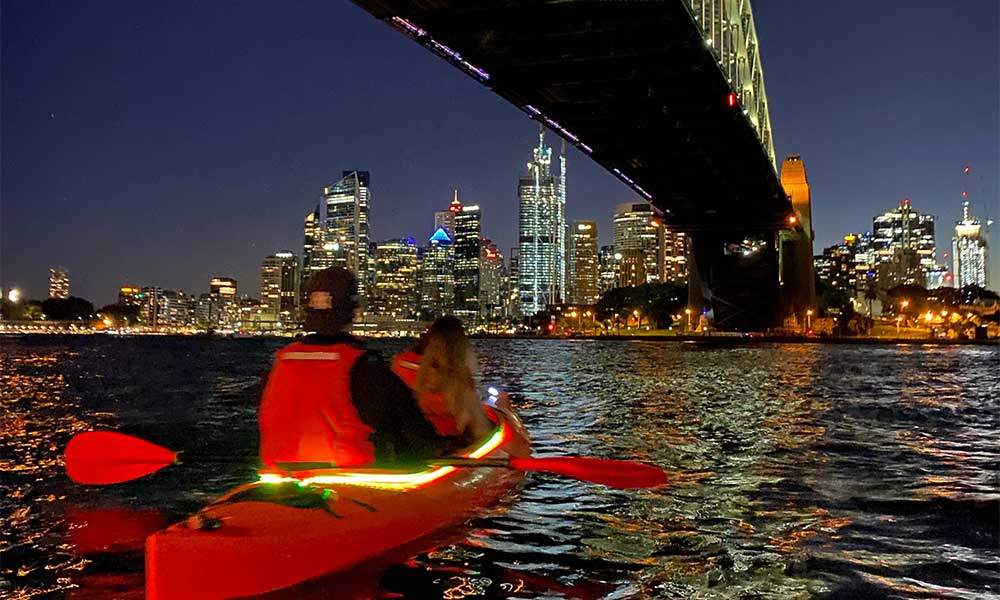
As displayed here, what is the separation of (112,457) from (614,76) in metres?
25.4

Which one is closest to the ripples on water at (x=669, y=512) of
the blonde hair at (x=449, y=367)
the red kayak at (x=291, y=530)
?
the red kayak at (x=291, y=530)

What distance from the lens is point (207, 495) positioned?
783cm

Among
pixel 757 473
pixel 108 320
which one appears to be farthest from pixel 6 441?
pixel 108 320

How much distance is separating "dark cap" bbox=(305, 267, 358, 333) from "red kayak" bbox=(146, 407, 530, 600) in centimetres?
85

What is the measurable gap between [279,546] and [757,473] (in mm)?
6169

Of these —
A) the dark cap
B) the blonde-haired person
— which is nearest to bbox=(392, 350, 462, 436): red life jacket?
the blonde-haired person

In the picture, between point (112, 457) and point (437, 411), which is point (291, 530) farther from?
point (437, 411)

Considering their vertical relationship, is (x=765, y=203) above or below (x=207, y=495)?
above

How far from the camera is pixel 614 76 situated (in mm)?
28266

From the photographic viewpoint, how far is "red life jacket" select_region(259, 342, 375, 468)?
4.63m

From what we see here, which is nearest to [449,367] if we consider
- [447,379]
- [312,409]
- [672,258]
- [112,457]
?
[447,379]

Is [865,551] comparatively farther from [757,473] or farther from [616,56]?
[616,56]

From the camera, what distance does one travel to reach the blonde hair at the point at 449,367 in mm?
6492

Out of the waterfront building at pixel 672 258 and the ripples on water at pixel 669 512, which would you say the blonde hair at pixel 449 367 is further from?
the waterfront building at pixel 672 258
